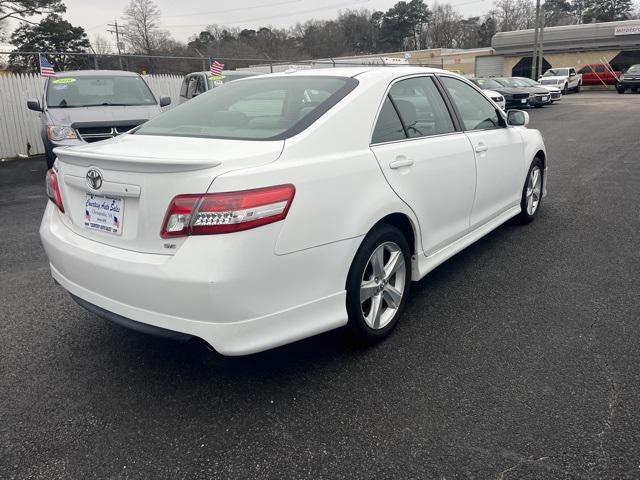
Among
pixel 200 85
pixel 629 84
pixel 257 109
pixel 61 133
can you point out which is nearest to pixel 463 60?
pixel 629 84

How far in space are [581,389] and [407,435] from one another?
983 mm

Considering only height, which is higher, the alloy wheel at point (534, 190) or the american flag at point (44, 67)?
the american flag at point (44, 67)

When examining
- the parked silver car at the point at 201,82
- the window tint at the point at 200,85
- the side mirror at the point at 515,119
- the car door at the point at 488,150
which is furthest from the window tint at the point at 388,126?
the window tint at the point at 200,85

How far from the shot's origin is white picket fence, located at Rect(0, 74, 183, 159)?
12.1m

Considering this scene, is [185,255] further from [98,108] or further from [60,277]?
[98,108]

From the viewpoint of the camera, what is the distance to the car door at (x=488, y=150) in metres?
4.11

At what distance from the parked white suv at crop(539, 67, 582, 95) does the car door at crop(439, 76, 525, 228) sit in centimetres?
3223

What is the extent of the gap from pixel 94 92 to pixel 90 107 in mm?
668

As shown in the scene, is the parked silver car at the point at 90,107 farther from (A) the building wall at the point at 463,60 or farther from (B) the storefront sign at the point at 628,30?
(A) the building wall at the point at 463,60

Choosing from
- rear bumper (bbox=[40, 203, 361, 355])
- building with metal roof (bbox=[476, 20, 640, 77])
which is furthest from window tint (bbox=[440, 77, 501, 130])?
building with metal roof (bbox=[476, 20, 640, 77])

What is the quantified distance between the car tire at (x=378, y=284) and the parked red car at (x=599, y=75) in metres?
42.5

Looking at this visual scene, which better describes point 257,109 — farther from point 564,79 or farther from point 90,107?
point 564,79

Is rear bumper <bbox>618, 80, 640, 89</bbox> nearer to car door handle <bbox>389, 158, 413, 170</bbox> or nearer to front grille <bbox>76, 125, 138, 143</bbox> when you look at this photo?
front grille <bbox>76, 125, 138, 143</bbox>

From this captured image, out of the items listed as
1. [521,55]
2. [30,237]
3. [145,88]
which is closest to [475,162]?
[30,237]
